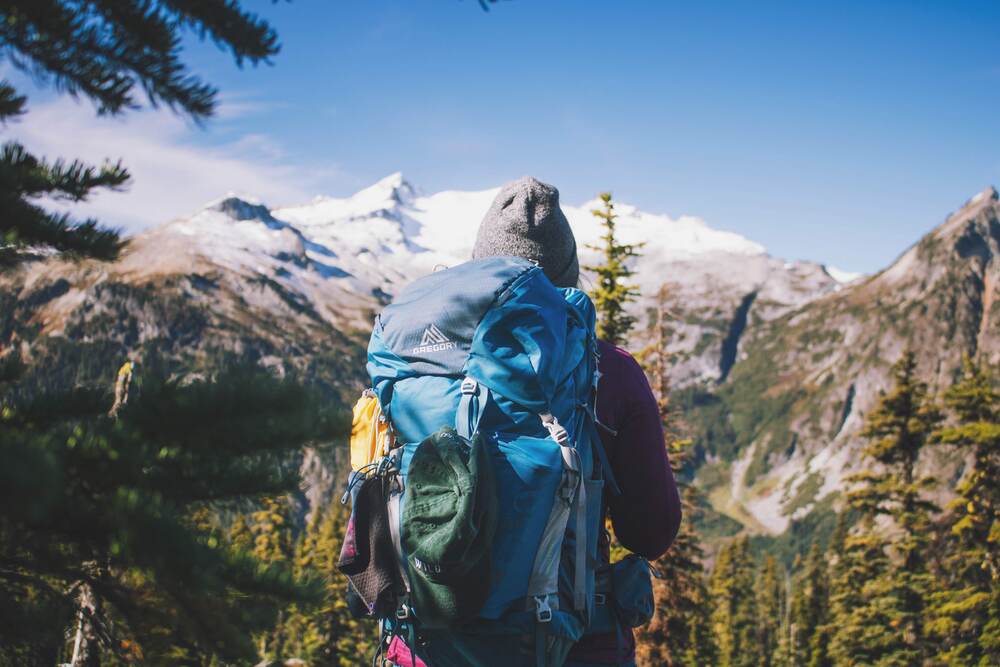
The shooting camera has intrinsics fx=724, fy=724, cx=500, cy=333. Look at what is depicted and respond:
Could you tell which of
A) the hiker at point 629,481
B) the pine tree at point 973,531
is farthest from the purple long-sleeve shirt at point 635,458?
the pine tree at point 973,531

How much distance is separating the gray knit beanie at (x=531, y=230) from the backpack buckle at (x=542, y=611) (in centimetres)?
160

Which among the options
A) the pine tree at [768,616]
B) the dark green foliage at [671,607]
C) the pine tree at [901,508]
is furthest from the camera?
the pine tree at [768,616]

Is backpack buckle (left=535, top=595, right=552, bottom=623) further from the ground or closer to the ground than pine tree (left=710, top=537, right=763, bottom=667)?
further from the ground

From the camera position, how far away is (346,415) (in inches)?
62.5

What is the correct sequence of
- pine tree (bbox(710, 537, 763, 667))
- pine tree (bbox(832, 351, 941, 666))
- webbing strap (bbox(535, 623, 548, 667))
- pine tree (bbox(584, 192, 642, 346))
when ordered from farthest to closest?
1. pine tree (bbox(710, 537, 763, 667))
2. pine tree (bbox(832, 351, 941, 666))
3. pine tree (bbox(584, 192, 642, 346))
4. webbing strap (bbox(535, 623, 548, 667))

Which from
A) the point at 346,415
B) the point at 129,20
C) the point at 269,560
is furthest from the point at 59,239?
the point at 269,560

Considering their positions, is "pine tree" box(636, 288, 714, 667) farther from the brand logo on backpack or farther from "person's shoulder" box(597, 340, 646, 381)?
the brand logo on backpack

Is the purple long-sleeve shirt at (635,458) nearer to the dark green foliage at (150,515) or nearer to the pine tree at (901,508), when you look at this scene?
the dark green foliage at (150,515)

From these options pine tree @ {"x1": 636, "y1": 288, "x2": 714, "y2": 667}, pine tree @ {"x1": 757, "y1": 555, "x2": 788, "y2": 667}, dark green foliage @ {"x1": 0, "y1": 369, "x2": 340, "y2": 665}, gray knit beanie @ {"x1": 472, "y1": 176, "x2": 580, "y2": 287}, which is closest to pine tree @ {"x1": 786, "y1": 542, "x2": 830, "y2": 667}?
pine tree @ {"x1": 757, "y1": 555, "x2": 788, "y2": 667}

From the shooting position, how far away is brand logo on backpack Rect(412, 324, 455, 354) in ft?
9.98

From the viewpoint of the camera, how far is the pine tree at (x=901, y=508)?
21.5 metres

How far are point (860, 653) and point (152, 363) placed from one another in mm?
29774

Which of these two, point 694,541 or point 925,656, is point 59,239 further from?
point 925,656

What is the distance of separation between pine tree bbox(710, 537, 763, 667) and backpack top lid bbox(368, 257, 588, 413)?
217ft
